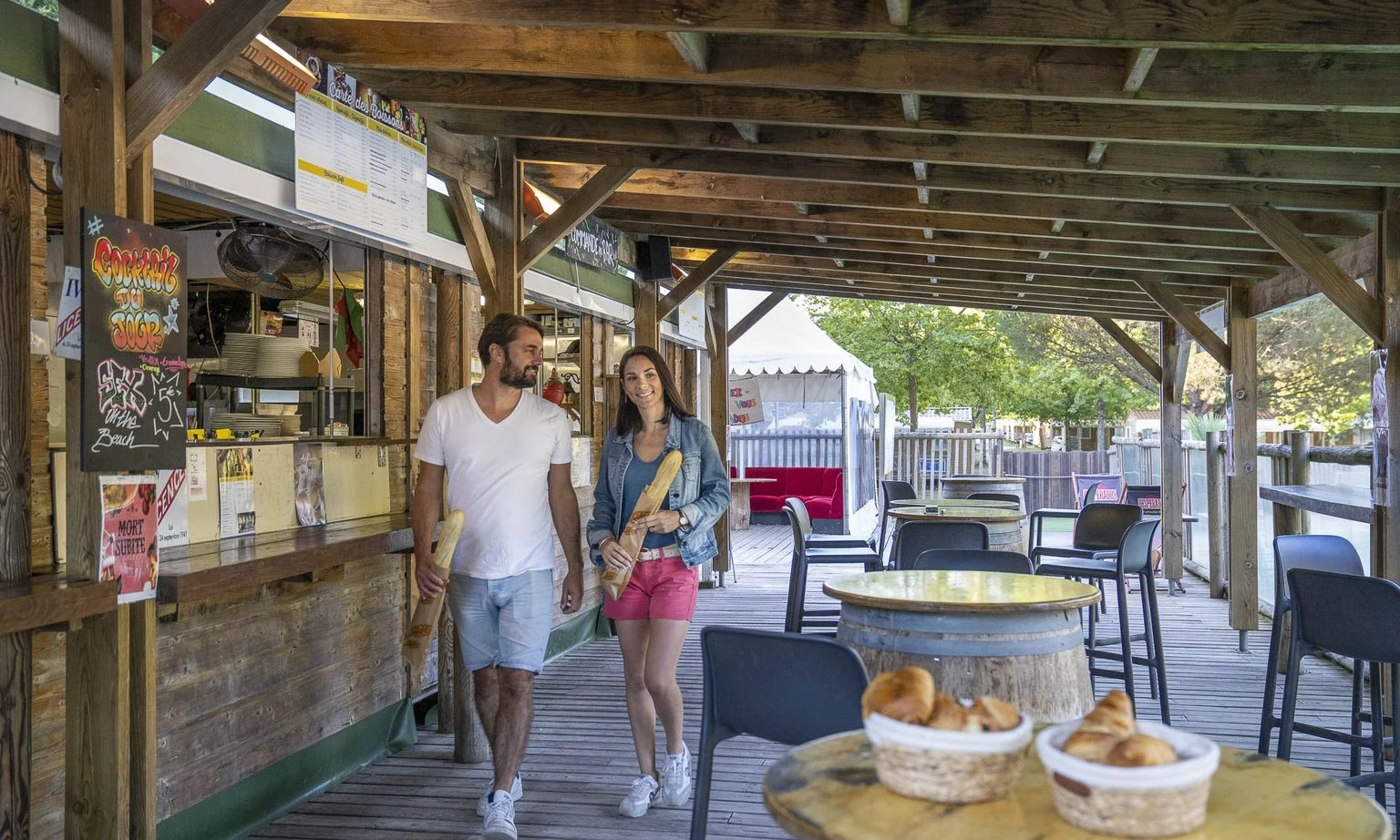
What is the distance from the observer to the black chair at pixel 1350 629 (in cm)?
365

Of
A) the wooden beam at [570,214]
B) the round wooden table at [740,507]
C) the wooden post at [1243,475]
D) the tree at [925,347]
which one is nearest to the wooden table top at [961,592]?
the wooden beam at [570,214]

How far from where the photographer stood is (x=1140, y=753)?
1468 mm

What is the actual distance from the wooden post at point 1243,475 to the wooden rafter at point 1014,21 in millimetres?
4829

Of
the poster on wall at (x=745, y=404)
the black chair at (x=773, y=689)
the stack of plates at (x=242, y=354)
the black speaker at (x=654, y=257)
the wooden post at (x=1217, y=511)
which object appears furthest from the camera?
the poster on wall at (x=745, y=404)

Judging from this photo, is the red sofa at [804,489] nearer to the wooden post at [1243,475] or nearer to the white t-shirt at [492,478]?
the wooden post at [1243,475]

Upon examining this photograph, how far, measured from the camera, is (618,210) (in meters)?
7.54

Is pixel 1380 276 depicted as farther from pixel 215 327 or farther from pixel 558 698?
pixel 215 327

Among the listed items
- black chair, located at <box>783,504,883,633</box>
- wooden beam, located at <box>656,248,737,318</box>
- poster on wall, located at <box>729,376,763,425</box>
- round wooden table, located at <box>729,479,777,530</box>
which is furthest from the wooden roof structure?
round wooden table, located at <box>729,479,777,530</box>

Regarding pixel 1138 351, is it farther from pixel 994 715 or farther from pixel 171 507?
pixel 994 715

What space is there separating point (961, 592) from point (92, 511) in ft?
7.68

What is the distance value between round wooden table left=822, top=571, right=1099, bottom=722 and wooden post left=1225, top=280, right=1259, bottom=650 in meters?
5.24

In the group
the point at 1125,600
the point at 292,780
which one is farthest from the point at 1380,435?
the point at 292,780

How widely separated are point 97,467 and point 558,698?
3.43 meters

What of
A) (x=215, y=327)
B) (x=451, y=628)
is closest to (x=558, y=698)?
(x=451, y=628)
